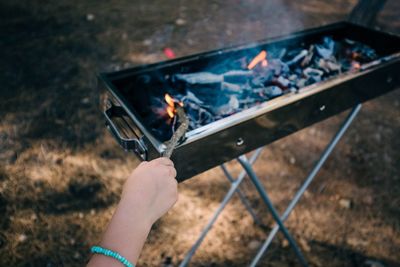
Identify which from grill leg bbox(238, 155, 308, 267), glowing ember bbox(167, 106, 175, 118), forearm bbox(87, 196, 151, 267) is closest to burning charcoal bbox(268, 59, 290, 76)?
grill leg bbox(238, 155, 308, 267)

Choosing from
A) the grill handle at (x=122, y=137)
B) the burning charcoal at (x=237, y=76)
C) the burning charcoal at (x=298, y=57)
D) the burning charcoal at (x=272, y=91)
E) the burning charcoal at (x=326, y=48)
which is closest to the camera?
the grill handle at (x=122, y=137)

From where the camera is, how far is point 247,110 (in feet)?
4.99

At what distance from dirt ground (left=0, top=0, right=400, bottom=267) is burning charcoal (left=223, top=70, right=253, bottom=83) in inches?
50.3

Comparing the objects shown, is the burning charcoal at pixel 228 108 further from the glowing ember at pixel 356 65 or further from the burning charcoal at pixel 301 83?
the glowing ember at pixel 356 65

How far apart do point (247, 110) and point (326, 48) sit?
4.06 ft

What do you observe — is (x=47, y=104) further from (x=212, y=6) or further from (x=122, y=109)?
(x=212, y=6)

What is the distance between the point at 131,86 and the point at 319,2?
6.10 meters

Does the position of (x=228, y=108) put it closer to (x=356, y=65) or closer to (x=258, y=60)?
(x=258, y=60)

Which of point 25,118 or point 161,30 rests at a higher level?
point 161,30

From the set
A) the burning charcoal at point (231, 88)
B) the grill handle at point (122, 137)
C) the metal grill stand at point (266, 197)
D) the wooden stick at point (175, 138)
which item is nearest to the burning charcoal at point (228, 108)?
the burning charcoal at point (231, 88)

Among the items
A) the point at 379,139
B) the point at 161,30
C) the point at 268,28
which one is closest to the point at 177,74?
the point at 379,139

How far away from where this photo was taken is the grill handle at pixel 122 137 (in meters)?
1.38

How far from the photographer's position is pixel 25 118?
342cm

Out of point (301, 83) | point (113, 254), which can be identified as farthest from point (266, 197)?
point (113, 254)
